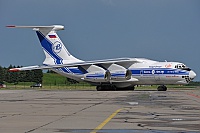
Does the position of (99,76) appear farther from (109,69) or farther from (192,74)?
(192,74)

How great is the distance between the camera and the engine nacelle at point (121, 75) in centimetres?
5241

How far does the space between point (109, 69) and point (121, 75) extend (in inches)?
91.5

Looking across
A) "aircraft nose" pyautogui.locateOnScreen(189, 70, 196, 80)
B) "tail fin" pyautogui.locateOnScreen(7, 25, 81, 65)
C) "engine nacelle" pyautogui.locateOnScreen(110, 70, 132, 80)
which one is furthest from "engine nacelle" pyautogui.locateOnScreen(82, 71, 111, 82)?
"aircraft nose" pyautogui.locateOnScreen(189, 70, 196, 80)

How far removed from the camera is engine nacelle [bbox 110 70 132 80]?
5241 centimetres

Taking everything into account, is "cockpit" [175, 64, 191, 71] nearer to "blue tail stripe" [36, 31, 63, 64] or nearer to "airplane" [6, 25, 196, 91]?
"airplane" [6, 25, 196, 91]

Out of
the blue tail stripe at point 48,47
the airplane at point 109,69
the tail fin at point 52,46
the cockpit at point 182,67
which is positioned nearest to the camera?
the cockpit at point 182,67

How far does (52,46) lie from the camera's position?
5753cm

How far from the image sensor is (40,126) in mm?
13977

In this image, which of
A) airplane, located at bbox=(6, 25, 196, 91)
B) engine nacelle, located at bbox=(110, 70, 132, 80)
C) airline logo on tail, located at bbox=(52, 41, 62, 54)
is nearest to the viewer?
airplane, located at bbox=(6, 25, 196, 91)

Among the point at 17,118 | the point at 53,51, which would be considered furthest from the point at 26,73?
the point at 17,118

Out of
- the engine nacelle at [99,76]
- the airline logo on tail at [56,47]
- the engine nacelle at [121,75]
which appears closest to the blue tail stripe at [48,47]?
the airline logo on tail at [56,47]

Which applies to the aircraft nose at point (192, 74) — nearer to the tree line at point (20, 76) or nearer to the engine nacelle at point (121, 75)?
the engine nacelle at point (121, 75)

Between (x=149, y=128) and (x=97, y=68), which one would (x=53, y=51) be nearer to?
(x=97, y=68)

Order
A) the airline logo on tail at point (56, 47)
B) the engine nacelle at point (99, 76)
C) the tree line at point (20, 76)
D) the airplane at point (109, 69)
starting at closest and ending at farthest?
the airplane at point (109, 69) < the engine nacelle at point (99, 76) < the airline logo on tail at point (56, 47) < the tree line at point (20, 76)
